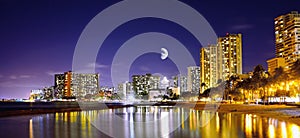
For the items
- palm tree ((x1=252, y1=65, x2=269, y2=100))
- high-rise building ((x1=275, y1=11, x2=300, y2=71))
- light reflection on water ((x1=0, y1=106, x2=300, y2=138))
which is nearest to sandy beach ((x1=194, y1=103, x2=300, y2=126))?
light reflection on water ((x1=0, y1=106, x2=300, y2=138))

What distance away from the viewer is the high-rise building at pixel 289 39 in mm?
173500

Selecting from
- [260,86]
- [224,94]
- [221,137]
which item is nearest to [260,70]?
[260,86]

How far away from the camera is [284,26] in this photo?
195 metres

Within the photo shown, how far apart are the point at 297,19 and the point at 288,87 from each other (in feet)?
309

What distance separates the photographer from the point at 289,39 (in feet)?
597

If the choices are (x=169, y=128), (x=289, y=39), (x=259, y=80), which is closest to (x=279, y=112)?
(x=169, y=128)

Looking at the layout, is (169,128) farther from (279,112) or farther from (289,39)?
(289,39)

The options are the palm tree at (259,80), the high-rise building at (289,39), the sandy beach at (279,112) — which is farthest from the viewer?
the high-rise building at (289,39)

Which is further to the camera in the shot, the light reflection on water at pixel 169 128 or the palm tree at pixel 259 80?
the palm tree at pixel 259 80

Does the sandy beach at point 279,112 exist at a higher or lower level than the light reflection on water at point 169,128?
lower

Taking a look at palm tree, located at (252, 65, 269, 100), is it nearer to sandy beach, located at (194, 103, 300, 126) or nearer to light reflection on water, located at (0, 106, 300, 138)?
sandy beach, located at (194, 103, 300, 126)

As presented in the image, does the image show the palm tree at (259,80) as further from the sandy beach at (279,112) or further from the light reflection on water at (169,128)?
the light reflection on water at (169,128)

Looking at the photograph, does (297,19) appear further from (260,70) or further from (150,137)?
(150,137)

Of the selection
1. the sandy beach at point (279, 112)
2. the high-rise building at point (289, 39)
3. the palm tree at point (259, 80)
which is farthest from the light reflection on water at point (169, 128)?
the high-rise building at point (289, 39)
